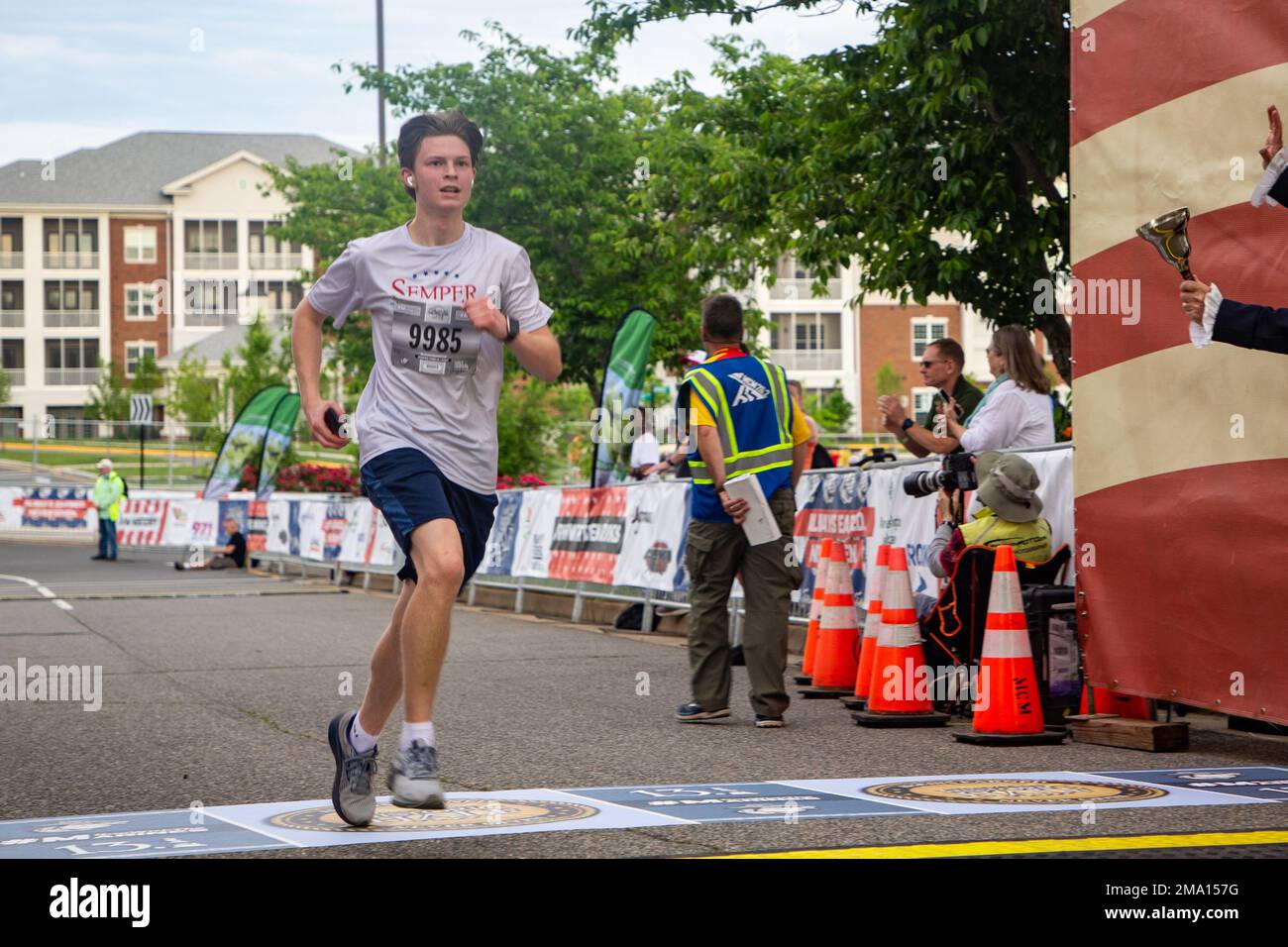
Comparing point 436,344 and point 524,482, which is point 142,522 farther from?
point 436,344

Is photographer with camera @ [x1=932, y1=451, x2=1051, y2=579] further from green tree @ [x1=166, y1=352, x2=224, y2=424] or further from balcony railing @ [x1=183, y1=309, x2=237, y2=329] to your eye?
balcony railing @ [x1=183, y1=309, x2=237, y2=329]

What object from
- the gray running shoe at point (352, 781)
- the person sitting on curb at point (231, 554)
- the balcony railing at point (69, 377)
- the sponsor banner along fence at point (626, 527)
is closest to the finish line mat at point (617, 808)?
the gray running shoe at point (352, 781)

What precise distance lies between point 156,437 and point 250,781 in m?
76.8

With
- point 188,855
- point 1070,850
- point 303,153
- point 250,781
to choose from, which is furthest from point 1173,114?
point 303,153

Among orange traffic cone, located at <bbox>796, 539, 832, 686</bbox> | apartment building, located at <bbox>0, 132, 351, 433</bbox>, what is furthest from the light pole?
Answer: apartment building, located at <bbox>0, 132, 351, 433</bbox>

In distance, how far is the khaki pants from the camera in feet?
29.2

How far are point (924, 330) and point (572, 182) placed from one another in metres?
46.0

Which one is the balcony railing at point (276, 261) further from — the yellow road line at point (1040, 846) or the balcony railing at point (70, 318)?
the yellow road line at point (1040, 846)

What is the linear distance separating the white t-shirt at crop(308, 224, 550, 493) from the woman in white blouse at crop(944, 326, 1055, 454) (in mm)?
4286

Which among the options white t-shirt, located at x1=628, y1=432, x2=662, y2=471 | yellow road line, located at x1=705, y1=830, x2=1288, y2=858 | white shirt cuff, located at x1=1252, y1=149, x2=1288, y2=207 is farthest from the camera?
white t-shirt, located at x1=628, y1=432, x2=662, y2=471

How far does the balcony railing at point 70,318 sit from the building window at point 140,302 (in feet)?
5.70

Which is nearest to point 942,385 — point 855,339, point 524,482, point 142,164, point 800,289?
point 524,482

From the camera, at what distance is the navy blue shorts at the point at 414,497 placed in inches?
214
